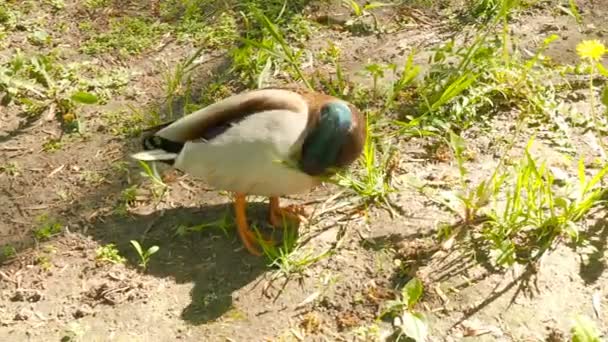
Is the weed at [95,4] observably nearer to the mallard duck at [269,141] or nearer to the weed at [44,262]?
the mallard duck at [269,141]

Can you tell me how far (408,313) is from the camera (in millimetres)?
2832

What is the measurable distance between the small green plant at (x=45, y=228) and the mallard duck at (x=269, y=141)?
65 cm

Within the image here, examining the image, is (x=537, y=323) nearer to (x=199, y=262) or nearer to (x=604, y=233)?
(x=604, y=233)

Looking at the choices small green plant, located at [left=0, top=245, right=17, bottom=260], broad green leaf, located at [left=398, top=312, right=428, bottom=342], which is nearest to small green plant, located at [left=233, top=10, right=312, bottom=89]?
small green plant, located at [left=0, top=245, right=17, bottom=260]

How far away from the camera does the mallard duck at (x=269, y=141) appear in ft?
9.64

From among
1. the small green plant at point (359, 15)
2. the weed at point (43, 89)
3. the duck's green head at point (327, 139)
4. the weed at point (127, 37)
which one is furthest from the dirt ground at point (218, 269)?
the small green plant at point (359, 15)

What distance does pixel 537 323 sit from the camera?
A: 9.30 ft

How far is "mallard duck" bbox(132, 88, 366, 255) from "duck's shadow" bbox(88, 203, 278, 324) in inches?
4.0

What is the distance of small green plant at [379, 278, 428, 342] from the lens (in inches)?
109

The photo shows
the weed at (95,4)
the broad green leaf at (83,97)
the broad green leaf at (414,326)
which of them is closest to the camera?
the broad green leaf at (414,326)

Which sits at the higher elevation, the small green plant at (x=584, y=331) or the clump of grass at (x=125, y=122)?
the small green plant at (x=584, y=331)

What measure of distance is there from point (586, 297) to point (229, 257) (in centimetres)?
135

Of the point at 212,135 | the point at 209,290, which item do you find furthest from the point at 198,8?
the point at 209,290

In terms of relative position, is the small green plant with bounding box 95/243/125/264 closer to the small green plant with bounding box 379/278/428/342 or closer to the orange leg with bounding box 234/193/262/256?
the orange leg with bounding box 234/193/262/256
